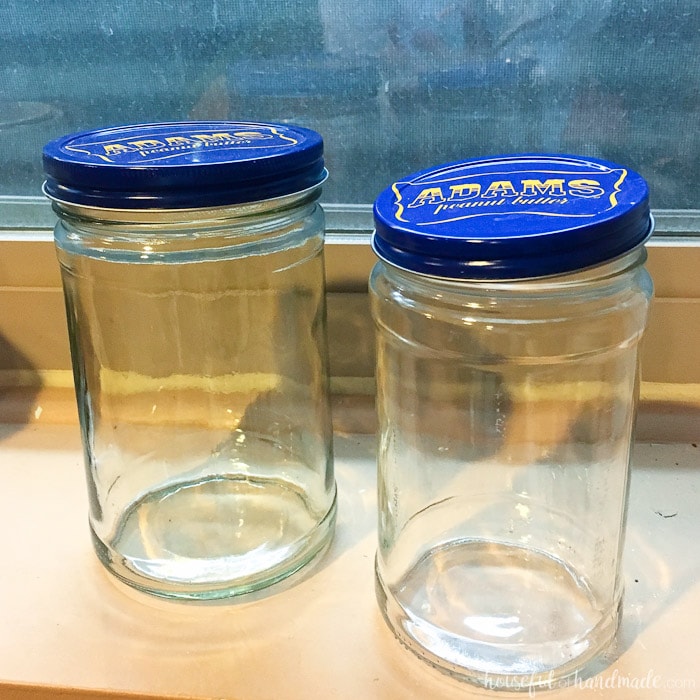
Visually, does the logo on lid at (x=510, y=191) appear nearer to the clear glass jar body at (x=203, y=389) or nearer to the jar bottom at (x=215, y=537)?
the clear glass jar body at (x=203, y=389)

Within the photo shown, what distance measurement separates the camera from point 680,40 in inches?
22.4

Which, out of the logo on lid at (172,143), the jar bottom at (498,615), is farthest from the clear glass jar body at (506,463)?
the logo on lid at (172,143)

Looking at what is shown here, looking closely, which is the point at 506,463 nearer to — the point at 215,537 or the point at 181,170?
the point at 215,537

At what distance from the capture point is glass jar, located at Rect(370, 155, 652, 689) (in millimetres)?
340

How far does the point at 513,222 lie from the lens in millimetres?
336

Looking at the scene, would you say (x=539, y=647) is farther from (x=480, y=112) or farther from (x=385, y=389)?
(x=480, y=112)

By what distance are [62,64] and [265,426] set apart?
13.2 inches

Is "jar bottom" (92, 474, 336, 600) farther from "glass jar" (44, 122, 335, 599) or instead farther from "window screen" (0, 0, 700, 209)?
"window screen" (0, 0, 700, 209)

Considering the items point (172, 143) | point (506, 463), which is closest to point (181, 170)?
point (172, 143)

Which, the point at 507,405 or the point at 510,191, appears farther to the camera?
the point at 507,405

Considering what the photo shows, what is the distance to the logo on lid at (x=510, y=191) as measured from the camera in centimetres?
35

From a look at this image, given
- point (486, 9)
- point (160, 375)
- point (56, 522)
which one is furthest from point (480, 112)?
point (56, 522)

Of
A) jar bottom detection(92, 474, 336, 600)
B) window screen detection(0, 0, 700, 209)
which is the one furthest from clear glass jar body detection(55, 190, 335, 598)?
window screen detection(0, 0, 700, 209)

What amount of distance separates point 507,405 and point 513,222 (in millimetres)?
256
